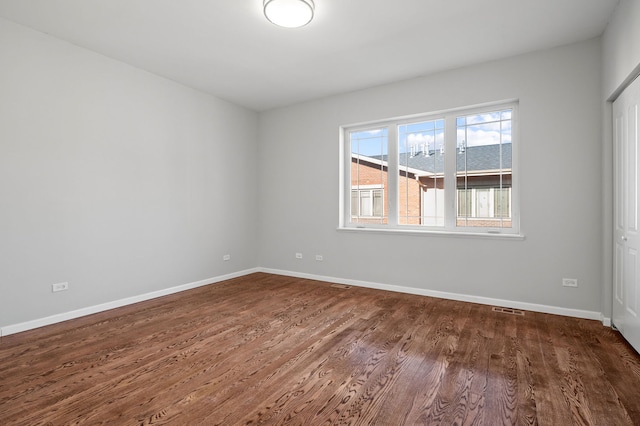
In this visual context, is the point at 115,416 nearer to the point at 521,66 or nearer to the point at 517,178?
the point at 517,178

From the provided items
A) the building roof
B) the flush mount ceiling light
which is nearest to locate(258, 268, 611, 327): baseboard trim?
the building roof

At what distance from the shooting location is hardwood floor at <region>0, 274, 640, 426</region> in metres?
1.83

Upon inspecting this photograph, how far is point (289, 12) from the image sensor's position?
9.08 feet

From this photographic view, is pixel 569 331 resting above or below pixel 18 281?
below

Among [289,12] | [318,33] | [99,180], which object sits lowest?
[99,180]

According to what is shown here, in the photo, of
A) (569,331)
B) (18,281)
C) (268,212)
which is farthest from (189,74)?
(569,331)

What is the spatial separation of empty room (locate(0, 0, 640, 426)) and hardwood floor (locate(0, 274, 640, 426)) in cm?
2

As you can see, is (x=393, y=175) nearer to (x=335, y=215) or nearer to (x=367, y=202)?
(x=367, y=202)

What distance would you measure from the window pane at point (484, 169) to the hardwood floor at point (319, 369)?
1166 mm

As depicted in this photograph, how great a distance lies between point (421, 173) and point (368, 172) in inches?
32.9

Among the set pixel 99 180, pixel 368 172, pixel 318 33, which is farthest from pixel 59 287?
pixel 368 172

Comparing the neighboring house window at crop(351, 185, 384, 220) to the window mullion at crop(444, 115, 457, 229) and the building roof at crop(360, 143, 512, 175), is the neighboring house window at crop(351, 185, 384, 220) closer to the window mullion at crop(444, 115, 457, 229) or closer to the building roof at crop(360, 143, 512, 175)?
the building roof at crop(360, 143, 512, 175)

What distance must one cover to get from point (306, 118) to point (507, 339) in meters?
4.22

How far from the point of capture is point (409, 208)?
4.65 m
